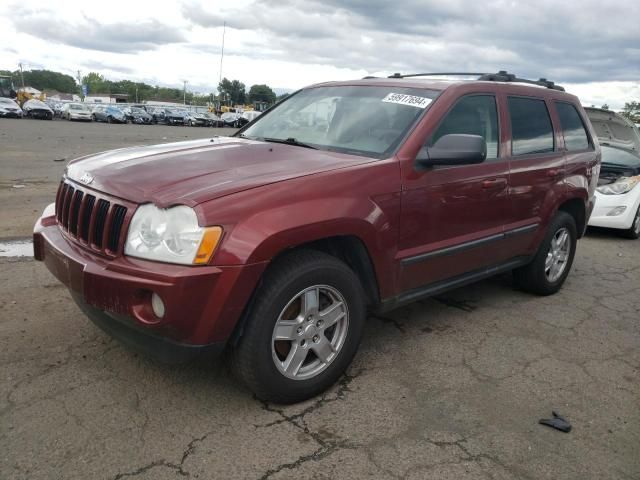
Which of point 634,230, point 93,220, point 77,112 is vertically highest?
point 93,220

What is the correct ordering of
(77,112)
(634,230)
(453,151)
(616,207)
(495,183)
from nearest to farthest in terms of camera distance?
(453,151) < (495,183) < (616,207) < (634,230) < (77,112)

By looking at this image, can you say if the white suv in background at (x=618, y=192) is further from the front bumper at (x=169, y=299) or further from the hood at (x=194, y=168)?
the front bumper at (x=169, y=299)

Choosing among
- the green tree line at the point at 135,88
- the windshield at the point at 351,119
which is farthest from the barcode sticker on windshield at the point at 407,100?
the green tree line at the point at 135,88

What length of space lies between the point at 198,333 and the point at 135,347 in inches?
14.8

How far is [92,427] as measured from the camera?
2.61m

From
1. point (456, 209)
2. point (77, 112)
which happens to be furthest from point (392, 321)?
point (77, 112)

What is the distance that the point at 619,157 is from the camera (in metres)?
8.03

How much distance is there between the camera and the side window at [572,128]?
474cm

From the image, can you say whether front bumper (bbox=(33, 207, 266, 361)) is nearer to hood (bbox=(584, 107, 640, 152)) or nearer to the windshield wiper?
the windshield wiper

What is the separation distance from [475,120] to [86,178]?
2.55 m

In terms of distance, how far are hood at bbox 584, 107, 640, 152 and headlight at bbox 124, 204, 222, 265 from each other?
7.68m

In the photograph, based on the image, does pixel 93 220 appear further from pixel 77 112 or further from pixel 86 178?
pixel 77 112

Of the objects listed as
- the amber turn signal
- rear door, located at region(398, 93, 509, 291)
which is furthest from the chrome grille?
rear door, located at region(398, 93, 509, 291)

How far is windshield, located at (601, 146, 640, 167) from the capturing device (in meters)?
7.85
